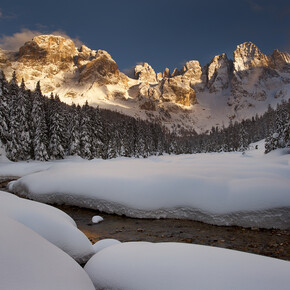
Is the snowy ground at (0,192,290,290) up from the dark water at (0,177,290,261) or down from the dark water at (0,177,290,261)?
up

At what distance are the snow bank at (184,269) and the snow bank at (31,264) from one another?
50 cm

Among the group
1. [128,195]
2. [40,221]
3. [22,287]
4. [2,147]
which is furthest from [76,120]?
[22,287]

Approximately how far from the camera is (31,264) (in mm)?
1859

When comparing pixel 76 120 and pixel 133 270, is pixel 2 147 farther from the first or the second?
pixel 133 270

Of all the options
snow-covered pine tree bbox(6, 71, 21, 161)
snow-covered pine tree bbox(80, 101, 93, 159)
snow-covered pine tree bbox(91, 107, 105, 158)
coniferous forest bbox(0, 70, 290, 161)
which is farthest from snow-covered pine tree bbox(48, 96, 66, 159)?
snow-covered pine tree bbox(91, 107, 105, 158)

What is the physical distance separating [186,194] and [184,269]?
5594 mm

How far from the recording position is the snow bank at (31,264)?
162 cm

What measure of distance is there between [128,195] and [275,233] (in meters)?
5.38

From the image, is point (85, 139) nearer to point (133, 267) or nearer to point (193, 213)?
point (193, 213)

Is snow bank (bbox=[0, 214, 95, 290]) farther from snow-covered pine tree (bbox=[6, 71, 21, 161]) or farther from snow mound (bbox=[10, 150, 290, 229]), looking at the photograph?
snow-covered pine tree (bbox=[6, 71, 21, 161])

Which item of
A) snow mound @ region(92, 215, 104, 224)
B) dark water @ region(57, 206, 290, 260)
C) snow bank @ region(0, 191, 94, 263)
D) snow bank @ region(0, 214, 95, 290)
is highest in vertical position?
snow bank @ region(0, 214, 95, 290)

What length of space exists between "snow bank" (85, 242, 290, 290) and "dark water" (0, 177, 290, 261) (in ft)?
10.7

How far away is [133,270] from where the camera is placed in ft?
8.44

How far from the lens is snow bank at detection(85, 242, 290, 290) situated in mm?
2152
